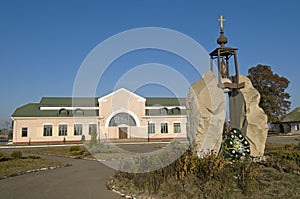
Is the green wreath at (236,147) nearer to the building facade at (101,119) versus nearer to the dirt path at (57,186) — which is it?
the dirt path at (57,186)

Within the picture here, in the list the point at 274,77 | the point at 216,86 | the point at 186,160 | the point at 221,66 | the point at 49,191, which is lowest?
the point at 49,191

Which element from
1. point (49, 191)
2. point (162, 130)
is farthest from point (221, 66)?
point (162, 130)

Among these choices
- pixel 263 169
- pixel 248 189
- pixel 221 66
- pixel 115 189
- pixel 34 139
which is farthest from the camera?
pixel 34 139

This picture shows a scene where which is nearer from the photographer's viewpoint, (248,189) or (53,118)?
(248,189)

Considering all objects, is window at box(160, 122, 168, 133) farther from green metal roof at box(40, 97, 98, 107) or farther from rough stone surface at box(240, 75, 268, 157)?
rough stone surface at box(240, 75, 268, 157)

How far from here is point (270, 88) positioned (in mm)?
40812

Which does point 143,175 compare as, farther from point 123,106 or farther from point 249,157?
point 123,106

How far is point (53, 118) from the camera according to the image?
36188 mm

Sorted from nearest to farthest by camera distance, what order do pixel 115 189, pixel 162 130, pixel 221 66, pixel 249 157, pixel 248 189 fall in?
pixel 248 189
pixel 115 189
pixel 249 157
pixel 221 66
pixel 162 130

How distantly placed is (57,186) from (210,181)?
454cm

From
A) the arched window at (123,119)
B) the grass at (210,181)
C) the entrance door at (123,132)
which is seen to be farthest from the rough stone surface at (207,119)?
the entrance door at (123,132)

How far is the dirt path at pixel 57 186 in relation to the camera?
743cm

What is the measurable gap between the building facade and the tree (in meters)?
11.9

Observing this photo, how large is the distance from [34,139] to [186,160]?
1236 inches
